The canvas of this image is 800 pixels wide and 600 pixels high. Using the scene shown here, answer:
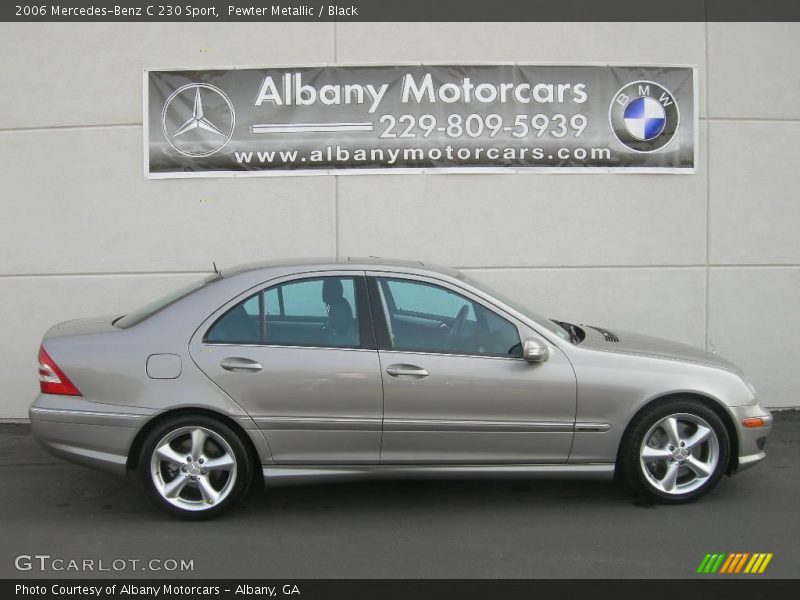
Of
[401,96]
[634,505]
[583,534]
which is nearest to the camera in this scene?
[583,534]

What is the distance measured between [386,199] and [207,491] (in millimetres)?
3668

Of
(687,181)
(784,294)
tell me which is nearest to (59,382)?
(687,181)

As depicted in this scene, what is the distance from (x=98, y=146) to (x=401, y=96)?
9.21 feet

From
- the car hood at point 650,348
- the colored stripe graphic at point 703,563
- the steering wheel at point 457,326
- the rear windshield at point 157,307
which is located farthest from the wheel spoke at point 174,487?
the colored stripe graphic at point 703,563

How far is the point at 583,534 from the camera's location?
16.3 ft

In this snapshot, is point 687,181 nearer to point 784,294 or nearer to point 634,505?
point 784,294

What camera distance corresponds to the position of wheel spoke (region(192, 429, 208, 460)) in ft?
16.7

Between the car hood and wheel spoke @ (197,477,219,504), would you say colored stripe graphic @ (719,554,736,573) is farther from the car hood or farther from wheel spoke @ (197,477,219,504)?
wheel spoke @ (197,477,219,504)

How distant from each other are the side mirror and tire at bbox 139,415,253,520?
1.75 m

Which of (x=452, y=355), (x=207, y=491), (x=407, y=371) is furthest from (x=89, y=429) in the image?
(x=452, y=355)

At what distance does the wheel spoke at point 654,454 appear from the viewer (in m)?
5.30

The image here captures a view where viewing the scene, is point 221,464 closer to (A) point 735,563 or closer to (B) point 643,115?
(A) point 735,563

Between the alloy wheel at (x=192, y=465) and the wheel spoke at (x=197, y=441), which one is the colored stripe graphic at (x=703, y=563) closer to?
the alloy wheel at (x=192, y=465)

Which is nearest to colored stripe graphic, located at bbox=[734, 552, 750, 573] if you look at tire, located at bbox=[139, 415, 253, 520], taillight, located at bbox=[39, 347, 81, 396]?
tire, located at bbox=[139, 415, 253, 520]
